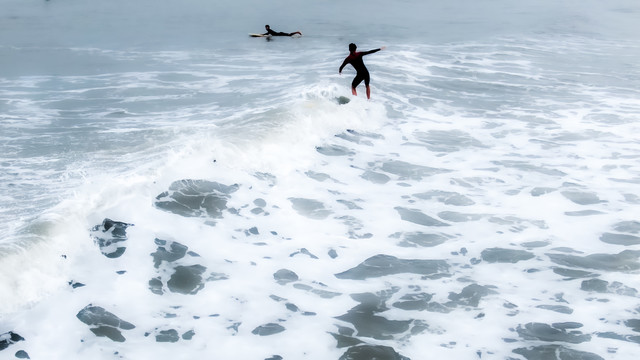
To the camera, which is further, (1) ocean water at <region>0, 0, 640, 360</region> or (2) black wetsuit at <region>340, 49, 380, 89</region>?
(2) black wetsuit at <region>340, 49, 380, 89</region>

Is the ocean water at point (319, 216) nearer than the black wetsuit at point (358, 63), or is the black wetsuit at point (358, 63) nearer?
the ocean water at point (319, 216)

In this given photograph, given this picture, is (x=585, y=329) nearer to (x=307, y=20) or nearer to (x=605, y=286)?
(x=605, y=286)

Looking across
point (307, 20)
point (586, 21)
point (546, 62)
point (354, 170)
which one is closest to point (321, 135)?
point (354, 170)

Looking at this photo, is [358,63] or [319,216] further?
[358,63]

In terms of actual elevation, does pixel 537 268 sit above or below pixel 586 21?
below

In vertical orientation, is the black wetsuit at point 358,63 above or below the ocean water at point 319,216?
above

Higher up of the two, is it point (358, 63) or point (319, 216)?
point (358, 63)

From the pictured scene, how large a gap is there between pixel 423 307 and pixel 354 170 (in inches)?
202

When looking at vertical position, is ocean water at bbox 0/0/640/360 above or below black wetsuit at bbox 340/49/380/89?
below

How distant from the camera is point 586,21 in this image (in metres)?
39.9

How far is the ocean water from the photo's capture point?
7.53 meters

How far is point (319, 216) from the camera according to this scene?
10.7 metres

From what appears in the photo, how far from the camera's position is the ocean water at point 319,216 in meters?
7.53

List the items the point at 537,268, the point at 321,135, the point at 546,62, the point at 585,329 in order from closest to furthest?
the point at 585,329, the point at 537,268, the point at 321,135, the point at 546,62
